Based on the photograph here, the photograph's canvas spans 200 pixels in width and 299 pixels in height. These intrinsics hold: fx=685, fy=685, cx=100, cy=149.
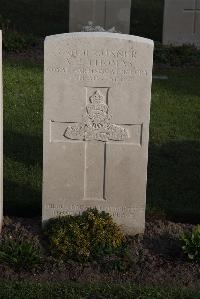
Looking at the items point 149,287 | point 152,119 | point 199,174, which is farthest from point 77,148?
point 152,119

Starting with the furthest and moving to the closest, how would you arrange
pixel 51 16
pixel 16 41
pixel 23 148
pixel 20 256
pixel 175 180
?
pixel 51 16
pixel 16 41
pixel 23 148
pixel 175 180
pixel 20 256

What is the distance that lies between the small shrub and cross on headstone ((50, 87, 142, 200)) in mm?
815

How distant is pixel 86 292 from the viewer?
5.30m

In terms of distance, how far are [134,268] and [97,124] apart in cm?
129

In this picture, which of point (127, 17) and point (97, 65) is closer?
point (97, 65)

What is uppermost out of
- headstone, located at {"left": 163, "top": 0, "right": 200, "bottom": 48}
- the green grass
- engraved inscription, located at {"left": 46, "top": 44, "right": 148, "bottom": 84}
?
headstone, located at {"left": 163, "top": 0, "right": 200, "bottom": 48}

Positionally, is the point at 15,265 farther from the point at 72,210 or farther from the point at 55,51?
the point at 55,51

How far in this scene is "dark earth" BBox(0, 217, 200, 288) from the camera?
5562 mm

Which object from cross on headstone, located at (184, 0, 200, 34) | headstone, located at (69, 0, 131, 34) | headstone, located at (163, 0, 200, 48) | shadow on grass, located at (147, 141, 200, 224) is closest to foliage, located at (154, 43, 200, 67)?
headstone, located at (163, 0, 200, 48)

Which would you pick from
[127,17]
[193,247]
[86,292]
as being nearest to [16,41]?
[127,17]

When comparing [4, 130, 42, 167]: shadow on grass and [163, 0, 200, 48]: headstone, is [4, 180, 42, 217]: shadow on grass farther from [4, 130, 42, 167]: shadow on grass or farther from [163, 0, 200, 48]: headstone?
[163, 0, 200, 48]: headstone

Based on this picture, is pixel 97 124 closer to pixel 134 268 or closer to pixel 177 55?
pixel 134 268

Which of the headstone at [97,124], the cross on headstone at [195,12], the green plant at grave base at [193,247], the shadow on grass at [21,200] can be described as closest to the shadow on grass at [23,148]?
the shadow on grass at [21,200]

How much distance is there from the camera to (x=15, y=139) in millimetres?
8867
